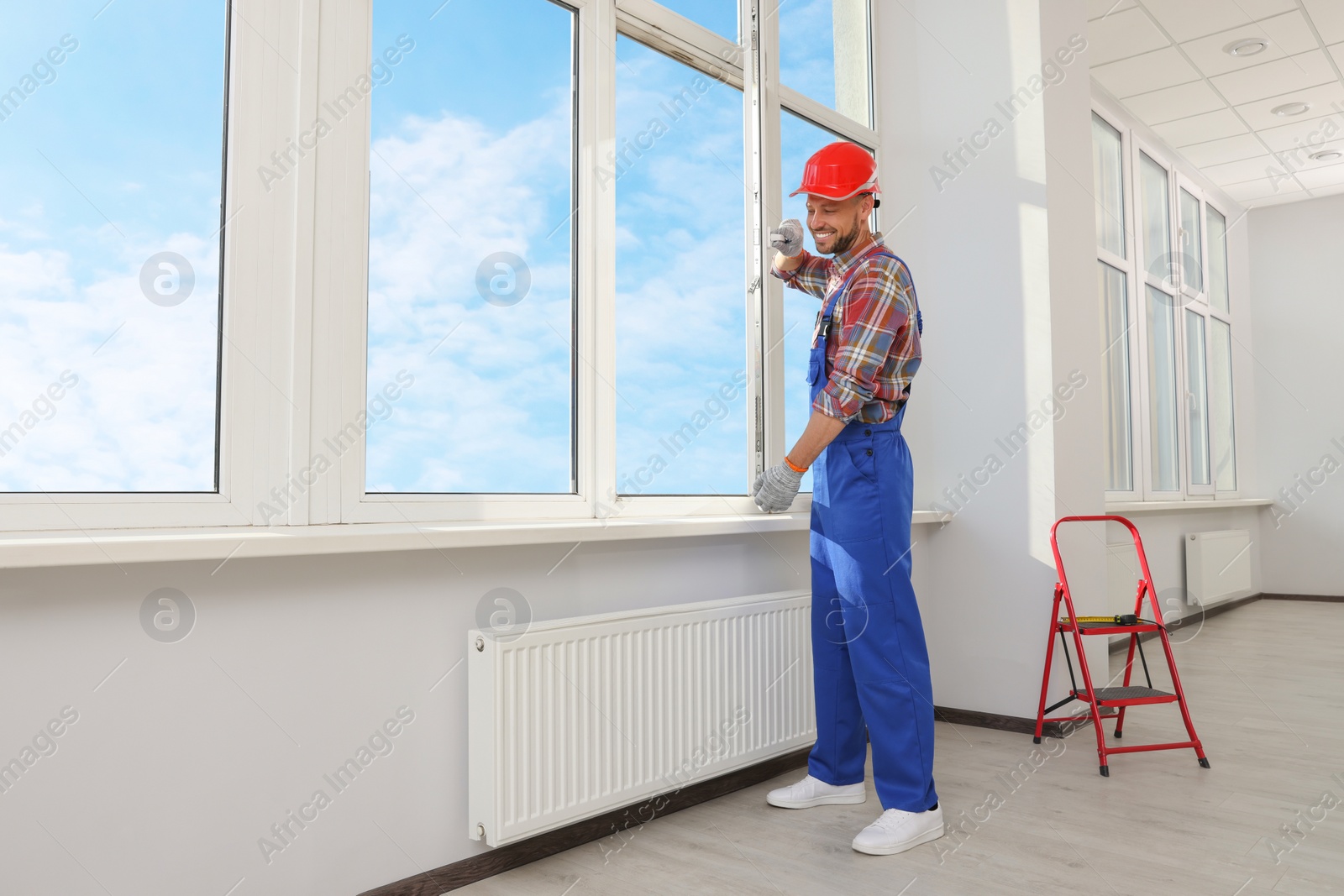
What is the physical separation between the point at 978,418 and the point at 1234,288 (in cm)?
513

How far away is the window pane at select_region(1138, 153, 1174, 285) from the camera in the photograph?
590 cm

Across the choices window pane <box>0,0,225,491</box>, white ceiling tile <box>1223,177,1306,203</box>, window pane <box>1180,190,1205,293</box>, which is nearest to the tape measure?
window pane <box>0,0,225,491</box>

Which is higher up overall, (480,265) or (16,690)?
(480,265)

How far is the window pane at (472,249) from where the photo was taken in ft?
6.68

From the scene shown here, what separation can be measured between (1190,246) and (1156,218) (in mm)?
676

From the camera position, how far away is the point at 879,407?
89.0 inches

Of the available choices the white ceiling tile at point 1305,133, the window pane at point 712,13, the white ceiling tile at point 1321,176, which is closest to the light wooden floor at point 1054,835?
the window pane at point 712,13

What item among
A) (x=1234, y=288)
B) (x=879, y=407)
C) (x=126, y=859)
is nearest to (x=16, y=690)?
(x=126, y=859)

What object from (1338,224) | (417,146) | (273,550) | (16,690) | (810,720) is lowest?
(810,720)

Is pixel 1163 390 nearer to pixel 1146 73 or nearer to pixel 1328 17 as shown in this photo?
pixel 1146 73

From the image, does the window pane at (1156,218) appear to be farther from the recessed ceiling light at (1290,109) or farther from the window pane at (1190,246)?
the recessed ceiling light at (1290,109)

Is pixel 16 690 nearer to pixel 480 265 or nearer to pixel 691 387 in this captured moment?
pixel 480 265

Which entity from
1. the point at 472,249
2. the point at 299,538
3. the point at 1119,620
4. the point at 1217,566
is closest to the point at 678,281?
the point at 472,249

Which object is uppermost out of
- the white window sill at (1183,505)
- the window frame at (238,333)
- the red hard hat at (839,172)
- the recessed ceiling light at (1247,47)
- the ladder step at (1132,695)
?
the recessed ceiling light at (1247,47)
